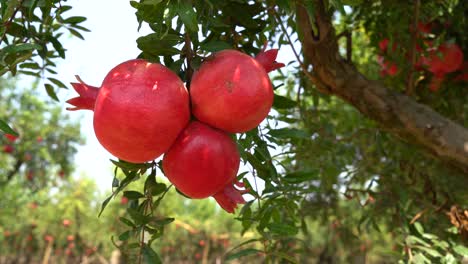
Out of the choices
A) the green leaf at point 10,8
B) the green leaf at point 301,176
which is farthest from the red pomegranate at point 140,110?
the green leaf at point 301,176

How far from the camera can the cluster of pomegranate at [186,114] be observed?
69 centimetres

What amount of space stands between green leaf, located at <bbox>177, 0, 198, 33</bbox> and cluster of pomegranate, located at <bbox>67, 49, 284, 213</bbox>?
2.3 inches

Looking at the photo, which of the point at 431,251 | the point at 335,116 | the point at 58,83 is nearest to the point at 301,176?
the point at 431,251

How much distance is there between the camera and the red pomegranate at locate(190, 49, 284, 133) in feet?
2.34

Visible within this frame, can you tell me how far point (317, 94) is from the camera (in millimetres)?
2062

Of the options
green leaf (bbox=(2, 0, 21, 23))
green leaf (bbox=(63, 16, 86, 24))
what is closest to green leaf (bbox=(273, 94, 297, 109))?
green leaf (bbox=(2, 0, 21, 23))

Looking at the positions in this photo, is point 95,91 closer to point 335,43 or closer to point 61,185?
point 335,43

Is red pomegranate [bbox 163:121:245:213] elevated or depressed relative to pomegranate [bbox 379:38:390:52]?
depressed

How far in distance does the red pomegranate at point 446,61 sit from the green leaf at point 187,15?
149 cm

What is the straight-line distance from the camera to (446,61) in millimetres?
1980

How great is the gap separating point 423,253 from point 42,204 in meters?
11.4

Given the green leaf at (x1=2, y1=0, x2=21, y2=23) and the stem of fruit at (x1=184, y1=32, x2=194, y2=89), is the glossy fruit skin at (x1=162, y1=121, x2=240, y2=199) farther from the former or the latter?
the green leaf at (x1=2, y1=0, x2=21, y2=23)

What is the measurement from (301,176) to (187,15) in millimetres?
600

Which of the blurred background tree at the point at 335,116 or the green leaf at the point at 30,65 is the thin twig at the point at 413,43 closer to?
the blurred background tree at the point at 335,116
